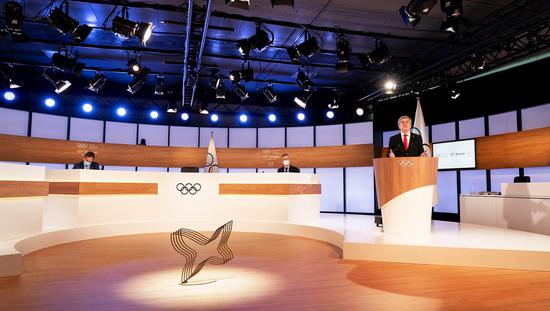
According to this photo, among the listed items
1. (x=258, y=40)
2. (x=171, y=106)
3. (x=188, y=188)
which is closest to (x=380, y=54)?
(x=258, y=40)

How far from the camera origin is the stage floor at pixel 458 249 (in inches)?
175

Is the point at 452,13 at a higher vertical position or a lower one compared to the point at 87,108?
higher

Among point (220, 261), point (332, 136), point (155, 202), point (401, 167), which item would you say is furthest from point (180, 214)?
point (332, 136)

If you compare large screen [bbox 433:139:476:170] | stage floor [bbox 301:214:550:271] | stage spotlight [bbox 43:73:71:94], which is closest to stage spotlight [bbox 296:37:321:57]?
stage floor [bbox 301:214:550:271]

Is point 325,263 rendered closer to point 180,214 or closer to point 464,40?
point 180,214

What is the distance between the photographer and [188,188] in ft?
28.5

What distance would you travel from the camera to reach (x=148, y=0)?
7.16 m

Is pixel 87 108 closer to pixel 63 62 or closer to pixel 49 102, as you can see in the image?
pixel 49 102

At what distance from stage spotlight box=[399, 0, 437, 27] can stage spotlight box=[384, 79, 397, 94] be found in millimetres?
3705

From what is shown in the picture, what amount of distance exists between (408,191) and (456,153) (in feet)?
19.0

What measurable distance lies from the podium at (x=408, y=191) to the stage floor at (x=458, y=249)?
194 millimetres

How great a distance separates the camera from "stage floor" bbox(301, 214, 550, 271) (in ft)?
14.6

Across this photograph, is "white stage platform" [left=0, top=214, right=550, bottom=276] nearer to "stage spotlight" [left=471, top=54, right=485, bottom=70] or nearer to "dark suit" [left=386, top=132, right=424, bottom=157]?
"dark suit" [left=386, top=132, right=424, bottom=157]

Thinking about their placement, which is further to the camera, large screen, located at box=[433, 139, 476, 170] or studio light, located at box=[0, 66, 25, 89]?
large screen, located at box=[433, 139, 476, 170]
